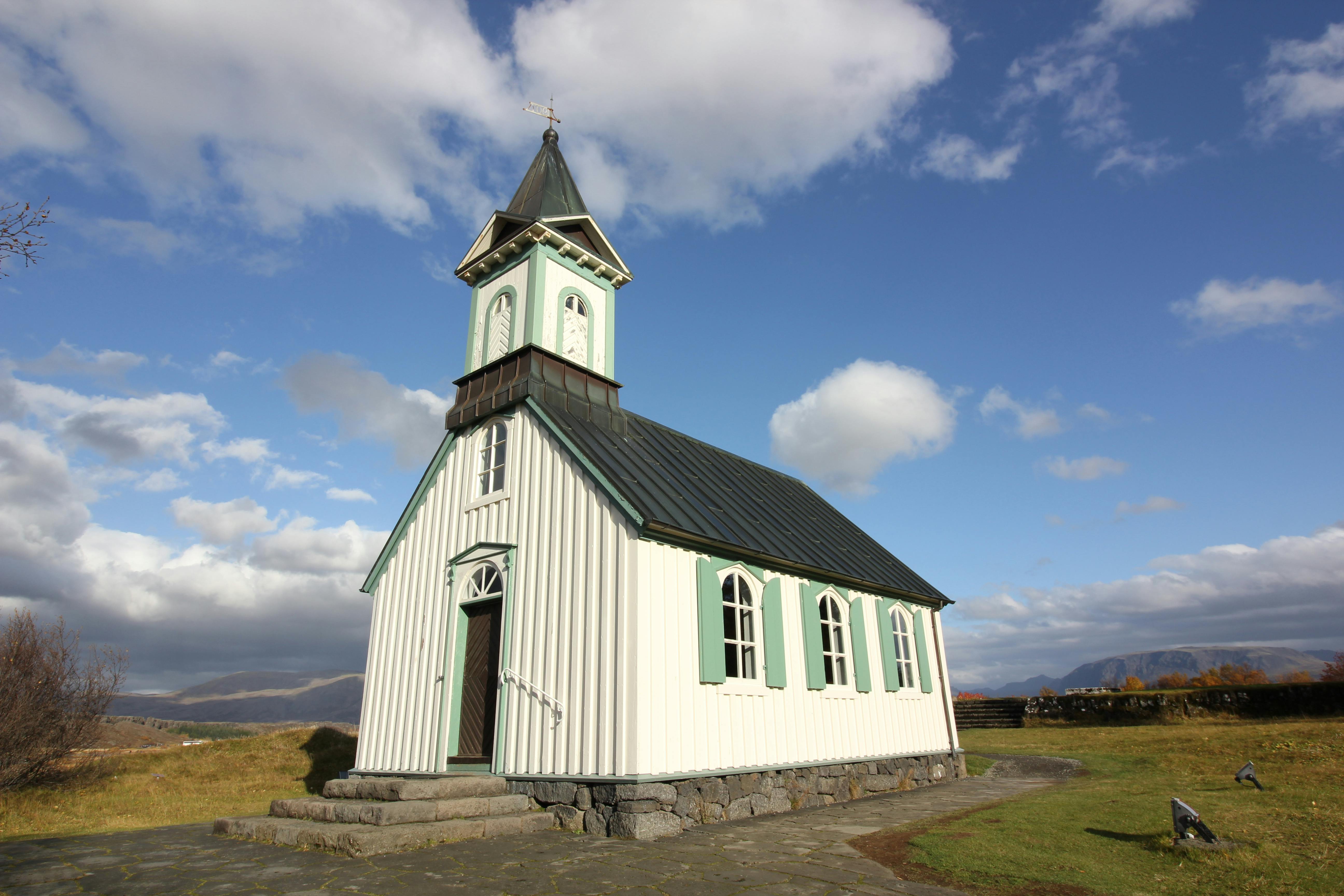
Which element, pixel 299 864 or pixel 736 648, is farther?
pixel 736 648

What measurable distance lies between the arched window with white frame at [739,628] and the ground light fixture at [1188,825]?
5.85 metres

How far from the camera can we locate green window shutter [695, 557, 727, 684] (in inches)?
422

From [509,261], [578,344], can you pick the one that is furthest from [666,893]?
[509,261]

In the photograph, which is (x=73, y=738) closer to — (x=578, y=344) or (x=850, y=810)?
(x=578, y=344)

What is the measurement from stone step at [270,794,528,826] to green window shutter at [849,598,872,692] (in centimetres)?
716

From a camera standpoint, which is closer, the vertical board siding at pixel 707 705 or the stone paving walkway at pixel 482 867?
the stone paving walkway at pixel 482 867

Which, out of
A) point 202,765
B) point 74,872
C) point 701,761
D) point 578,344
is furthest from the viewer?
point 202,765

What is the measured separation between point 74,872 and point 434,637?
20.3ft

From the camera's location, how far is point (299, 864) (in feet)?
23.8

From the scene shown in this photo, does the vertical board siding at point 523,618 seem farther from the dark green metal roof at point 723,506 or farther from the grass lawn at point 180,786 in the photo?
the grass lawn at point 180,786

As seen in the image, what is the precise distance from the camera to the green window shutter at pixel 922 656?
54.7ft

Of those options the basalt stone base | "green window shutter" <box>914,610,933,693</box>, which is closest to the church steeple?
the basalt stone base

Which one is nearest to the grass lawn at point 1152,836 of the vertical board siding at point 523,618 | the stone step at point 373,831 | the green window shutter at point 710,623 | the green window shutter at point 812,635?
the green window shutter at point 710,623

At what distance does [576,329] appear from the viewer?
1495 cm
